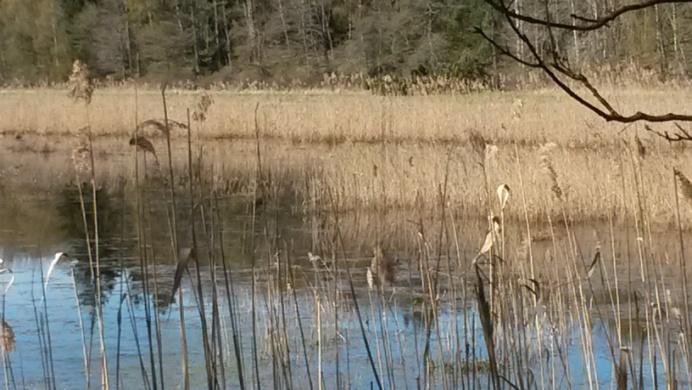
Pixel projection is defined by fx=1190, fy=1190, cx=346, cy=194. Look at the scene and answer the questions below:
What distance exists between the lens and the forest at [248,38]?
21.7 metres

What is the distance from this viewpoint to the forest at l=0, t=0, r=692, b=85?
2172cm

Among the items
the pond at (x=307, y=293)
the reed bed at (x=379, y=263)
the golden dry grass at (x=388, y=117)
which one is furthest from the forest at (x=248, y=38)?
the pond at (x=307, y=293)

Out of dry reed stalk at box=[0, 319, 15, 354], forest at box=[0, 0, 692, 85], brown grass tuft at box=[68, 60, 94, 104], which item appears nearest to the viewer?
brown grass tuft at box=[68, 60, 94, 104]

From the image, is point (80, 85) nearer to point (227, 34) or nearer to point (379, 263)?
point (379, 263)

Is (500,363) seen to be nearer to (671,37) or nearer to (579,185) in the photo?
(579,185)

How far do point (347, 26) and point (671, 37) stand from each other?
1357cm

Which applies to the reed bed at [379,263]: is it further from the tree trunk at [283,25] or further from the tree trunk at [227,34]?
the tree trunk at [283,25]

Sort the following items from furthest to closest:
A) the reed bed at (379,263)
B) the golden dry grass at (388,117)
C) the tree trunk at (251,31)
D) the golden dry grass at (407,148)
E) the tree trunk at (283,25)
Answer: the tree trunk at (283,25), the tree trunk at (251,31), the golden dry grass at (388,117), the golden dry grass at (407,148), the reed bed at (379,263)

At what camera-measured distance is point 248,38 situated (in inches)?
1172

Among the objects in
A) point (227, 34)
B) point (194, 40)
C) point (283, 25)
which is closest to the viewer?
point (194, 40)

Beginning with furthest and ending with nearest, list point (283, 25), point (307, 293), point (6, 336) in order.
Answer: point (283, 25)
point (307, 293)
point (6, 336)

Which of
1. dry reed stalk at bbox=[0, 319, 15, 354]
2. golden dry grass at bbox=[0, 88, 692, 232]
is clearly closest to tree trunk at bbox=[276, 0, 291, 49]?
golden dry grass at bbox=[0, 88, 692, 232]

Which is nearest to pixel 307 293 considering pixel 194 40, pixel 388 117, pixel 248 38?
pixel 388 117

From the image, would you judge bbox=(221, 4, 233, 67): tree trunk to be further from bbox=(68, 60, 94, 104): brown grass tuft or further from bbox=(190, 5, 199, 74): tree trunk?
bbox=(68, 60, 94, 104): brown grass tuft
